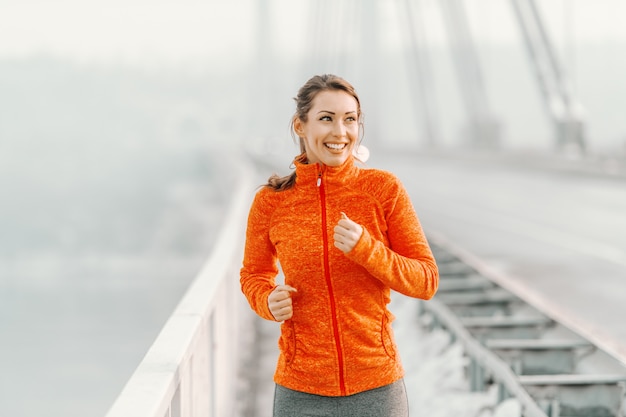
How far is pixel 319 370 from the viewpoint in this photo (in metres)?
2.69

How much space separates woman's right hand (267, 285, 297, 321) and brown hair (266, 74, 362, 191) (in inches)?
11.2

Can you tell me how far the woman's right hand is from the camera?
2.62 meters

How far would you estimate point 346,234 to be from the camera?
251 centimetres

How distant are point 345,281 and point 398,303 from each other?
6339 millimetres

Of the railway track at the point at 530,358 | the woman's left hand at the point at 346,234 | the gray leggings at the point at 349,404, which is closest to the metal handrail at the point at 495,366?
the railway track at the point at 530,358

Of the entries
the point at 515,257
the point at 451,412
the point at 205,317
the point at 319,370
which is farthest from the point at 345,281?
the point at 515,257

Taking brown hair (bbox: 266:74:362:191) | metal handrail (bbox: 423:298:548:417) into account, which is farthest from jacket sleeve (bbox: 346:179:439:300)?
metal handrail (bbox: 423:298:548:417)

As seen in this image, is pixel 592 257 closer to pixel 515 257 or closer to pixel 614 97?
pixel 515 257

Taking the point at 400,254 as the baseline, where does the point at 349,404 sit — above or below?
below

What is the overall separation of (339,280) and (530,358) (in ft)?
10.2

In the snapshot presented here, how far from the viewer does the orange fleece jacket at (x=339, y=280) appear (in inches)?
105

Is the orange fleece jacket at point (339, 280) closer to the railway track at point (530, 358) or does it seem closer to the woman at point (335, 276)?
the woman at point (335, 276)

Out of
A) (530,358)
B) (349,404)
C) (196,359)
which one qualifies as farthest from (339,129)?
(530,358)

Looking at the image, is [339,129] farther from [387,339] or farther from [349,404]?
[349,404]
